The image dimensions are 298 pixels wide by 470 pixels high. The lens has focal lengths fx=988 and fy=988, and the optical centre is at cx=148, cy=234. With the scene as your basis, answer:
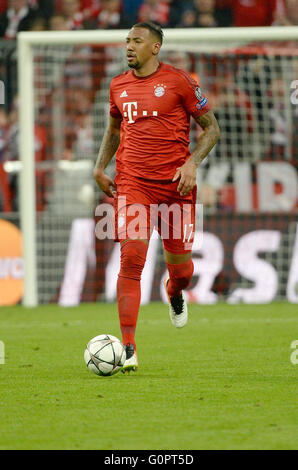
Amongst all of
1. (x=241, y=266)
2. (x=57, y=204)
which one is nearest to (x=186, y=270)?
(x=241, y=266)

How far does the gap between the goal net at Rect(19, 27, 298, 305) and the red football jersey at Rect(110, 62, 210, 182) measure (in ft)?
15.4

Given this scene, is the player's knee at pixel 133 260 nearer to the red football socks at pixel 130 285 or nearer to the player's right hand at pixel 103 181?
the red football socks at pixel 130 285

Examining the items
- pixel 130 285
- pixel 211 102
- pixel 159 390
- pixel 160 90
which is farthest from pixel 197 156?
pixel 211 102

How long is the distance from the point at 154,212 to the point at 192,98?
0.81 metres

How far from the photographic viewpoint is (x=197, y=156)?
21.2ft

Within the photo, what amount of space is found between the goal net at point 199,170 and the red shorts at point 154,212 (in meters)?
4.49

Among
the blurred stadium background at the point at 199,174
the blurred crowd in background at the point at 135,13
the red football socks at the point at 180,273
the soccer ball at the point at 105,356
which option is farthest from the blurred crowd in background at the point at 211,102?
the soccer ball at the point at 105,356

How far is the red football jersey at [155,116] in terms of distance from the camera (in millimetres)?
6621

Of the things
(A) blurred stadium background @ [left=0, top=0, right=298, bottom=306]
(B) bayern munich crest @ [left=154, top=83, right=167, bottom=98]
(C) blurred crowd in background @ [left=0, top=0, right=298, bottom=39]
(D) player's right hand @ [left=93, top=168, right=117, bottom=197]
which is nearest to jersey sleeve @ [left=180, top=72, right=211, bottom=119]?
(B) bayern munich crest @ [left=154, top=83, right=167, bottom=98]

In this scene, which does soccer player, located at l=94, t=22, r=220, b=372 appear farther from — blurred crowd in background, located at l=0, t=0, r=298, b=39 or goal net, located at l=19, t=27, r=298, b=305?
blurred crowd in background, located at l=0, t=0, r=298, b=39

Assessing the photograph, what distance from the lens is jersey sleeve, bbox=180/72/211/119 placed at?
663cm

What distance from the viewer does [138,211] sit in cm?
639

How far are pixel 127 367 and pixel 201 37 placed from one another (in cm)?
612

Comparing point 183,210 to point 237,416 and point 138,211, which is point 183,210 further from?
point 237,416
